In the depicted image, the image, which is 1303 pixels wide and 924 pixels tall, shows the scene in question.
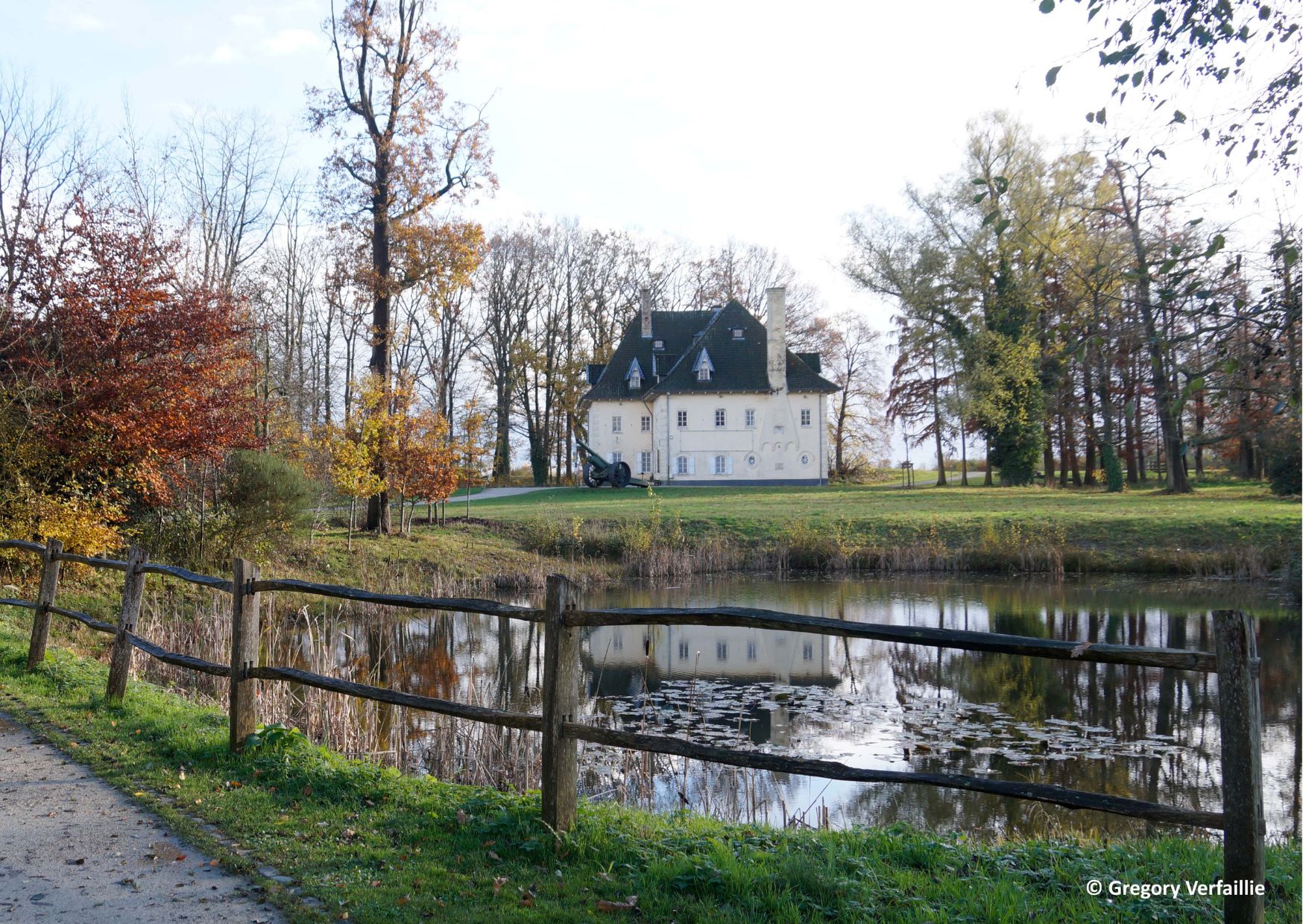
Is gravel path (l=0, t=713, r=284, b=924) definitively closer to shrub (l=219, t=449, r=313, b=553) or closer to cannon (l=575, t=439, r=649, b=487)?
shrub (l=219, t=449, r=313, b=553)

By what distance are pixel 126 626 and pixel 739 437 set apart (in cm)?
3870

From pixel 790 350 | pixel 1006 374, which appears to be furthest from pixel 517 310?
pixel 1006 374

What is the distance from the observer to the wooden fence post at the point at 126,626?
24.2 ft

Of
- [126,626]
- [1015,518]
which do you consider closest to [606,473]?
[1015,518]

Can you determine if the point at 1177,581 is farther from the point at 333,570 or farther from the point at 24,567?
the point at 24,567

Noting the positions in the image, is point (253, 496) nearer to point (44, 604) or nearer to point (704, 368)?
point (44, 604)

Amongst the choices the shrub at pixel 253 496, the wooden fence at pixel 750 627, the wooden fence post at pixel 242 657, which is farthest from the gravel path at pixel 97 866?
the shrub at pixel 253 496

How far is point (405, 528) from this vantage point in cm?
2427

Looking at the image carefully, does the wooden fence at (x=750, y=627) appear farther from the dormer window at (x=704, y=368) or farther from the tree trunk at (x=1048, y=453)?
the dormer window at (x=704, y=368)

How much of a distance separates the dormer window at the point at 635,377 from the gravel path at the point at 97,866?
4073 cm

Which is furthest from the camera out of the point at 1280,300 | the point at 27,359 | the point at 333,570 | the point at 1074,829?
the point at 333,570

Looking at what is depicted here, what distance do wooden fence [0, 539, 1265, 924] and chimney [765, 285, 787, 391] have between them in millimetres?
37861

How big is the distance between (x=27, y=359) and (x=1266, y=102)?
561 inches

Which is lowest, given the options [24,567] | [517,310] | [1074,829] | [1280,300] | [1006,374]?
[1074,829]
